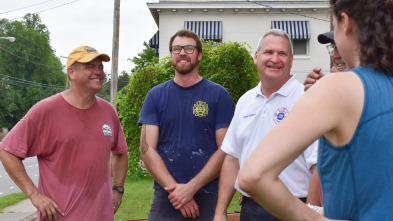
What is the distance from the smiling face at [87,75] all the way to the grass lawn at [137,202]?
16.1 ft

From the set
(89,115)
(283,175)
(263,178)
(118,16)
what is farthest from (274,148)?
(118,16)

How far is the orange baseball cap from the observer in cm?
406

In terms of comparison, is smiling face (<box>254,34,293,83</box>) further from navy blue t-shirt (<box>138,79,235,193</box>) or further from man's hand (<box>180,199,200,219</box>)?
man's hand (<box>180,199,200,219</box>)

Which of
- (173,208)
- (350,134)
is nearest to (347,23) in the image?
(350,134)

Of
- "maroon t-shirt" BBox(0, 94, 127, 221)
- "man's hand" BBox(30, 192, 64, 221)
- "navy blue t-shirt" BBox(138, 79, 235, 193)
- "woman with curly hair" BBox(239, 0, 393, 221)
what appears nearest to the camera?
"woman with curly hair" BBox(239, 0, 393, 221)

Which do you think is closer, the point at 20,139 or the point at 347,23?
the point at 347,23

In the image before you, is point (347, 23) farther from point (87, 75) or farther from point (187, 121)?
point (87, 75)

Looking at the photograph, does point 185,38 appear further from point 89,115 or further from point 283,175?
point 283,175

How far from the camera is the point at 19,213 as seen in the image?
10422 millimetres

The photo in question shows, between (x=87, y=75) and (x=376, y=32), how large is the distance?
298 cm

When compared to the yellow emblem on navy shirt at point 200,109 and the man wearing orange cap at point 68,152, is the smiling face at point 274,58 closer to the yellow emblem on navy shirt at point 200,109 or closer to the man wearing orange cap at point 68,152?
the yellow emblem on navy shirt at point 200,109

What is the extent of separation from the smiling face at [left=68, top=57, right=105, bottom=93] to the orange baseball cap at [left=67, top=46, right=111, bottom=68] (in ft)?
0.16

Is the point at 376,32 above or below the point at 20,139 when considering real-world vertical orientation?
above

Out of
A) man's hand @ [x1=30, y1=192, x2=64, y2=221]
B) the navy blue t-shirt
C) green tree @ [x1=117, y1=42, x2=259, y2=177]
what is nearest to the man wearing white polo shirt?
the navy blue t-shirt
